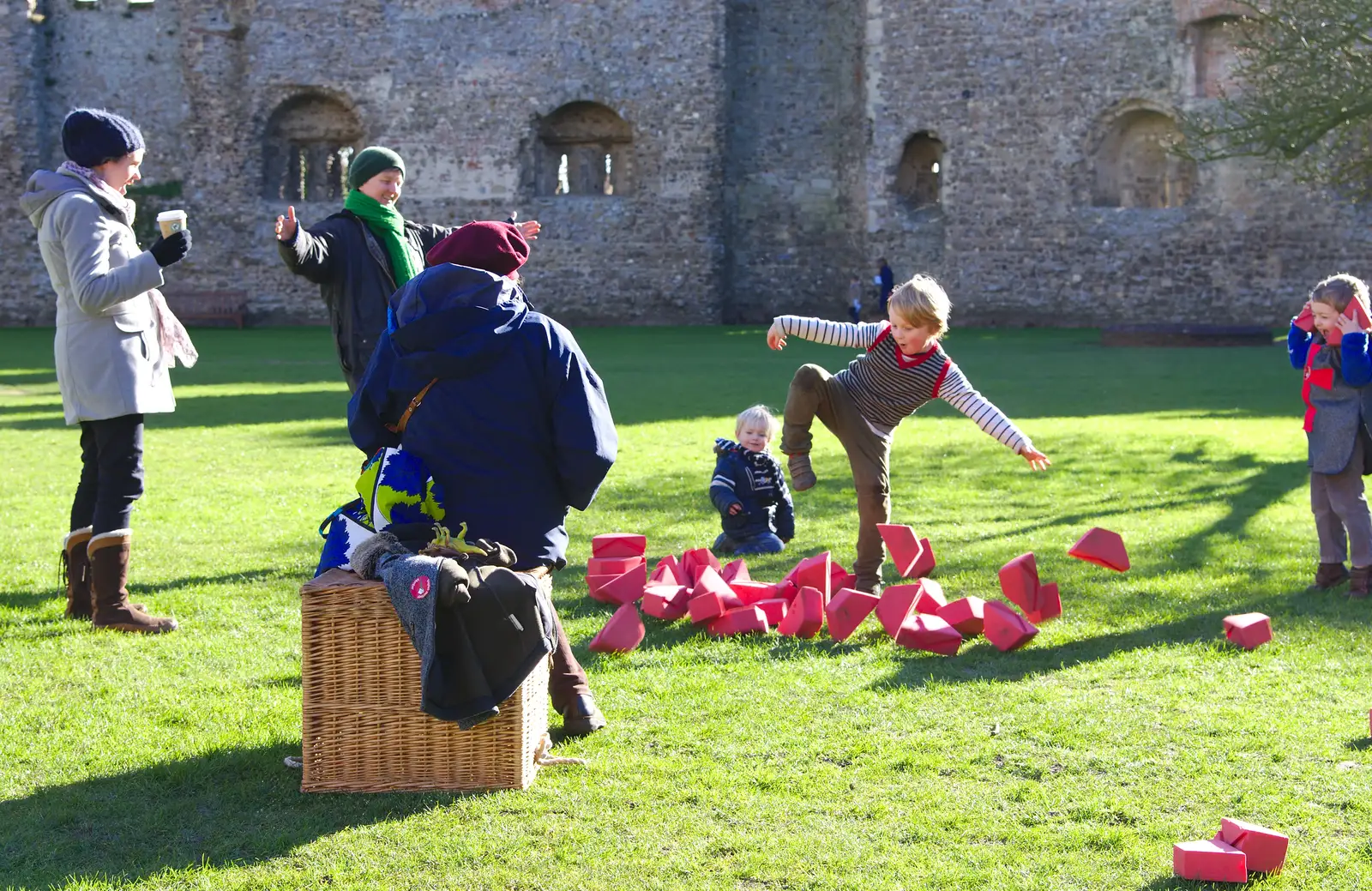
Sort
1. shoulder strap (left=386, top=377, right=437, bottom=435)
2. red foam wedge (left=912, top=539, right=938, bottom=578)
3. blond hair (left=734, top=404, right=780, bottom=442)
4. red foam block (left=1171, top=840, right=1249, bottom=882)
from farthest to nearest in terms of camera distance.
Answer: blond hair (left=734, top=404, right=780, bottom=442), red foam wedge (left=912, top=539, right=938, bottom=578), shoulder strap (left=386, top=377, right=437, bottom=435), red foam block (left=1171, top=840, right=1249, bottom=882)

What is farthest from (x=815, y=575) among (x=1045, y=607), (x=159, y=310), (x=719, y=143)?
(x=719, y=143)

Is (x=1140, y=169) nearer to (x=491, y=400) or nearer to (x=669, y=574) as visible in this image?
(x=669, y=574)

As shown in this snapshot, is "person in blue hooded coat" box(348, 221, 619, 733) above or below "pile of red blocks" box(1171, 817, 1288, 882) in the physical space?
above

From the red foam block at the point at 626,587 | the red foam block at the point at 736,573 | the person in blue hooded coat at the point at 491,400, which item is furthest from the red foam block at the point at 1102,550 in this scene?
the person in blue hooded coat at the point at 491,400

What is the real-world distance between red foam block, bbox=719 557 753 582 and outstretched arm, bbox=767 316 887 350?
83 cm

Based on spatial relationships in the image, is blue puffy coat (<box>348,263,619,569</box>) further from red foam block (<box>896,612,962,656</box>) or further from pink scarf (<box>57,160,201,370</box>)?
pink scarf (<box>57,160,201,370</box>)

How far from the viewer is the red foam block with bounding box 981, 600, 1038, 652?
14.7 feet

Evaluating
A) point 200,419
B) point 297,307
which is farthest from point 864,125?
point 200,419

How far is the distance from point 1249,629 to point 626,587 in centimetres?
206

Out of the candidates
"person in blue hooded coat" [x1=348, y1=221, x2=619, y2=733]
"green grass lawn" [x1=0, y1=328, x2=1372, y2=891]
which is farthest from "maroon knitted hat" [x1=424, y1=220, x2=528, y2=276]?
"green grass lawn" [x1=0, y1=328, x2=1372, y2=891]

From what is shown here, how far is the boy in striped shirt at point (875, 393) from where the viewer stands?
4.80 meters

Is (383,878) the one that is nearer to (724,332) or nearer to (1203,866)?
(1203,866)

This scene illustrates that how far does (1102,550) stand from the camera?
5160 mm

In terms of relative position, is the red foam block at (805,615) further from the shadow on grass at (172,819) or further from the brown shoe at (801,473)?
the shadow on grass at (172,819)
